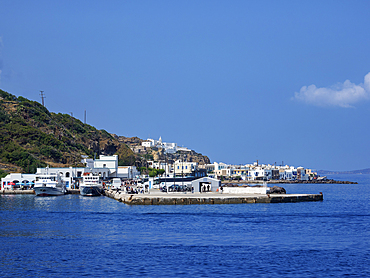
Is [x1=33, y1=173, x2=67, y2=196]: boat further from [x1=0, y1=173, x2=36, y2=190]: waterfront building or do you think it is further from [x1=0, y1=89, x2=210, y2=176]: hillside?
[x1=0, y1=89, x2=210, y2=176]: hillside

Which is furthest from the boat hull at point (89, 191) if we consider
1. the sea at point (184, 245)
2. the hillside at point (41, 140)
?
the sea at point (184, 245)

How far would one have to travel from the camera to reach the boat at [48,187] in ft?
271

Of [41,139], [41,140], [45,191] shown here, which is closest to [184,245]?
[45,191]

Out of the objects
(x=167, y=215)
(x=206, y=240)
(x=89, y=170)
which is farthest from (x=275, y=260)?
(x=89, y=170)

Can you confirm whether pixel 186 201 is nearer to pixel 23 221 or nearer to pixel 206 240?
pixel 23 221

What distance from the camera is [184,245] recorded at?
29.3 metres

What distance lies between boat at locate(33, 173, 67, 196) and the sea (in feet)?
118

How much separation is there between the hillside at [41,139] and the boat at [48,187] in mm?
19717

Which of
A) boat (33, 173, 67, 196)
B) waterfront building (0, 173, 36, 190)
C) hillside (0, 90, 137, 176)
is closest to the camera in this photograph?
boat (33, 173, 67, 196)

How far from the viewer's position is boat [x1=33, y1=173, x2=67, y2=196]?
3255 inches

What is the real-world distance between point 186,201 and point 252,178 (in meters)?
142

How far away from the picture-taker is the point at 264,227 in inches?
1492

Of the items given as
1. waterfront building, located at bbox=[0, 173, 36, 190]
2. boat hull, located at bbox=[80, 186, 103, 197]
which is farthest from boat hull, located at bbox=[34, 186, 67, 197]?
waterfront building, located at bbox=[0, 173, 36, 190]

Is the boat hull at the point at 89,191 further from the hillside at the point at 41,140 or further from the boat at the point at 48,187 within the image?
the hillside at the point at 41,140
